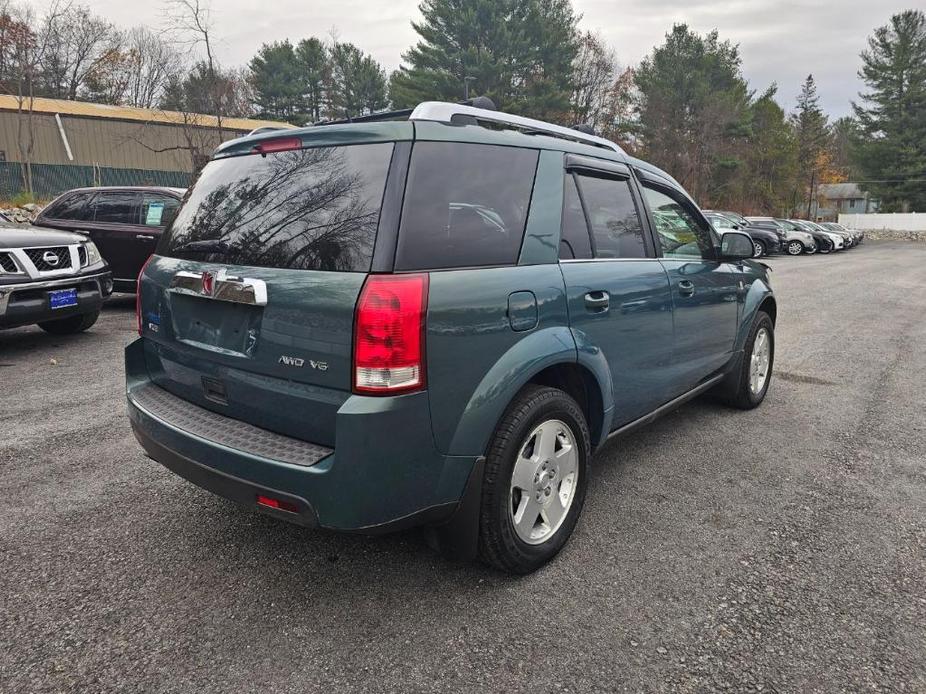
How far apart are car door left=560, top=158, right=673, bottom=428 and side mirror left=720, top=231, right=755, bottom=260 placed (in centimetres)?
94

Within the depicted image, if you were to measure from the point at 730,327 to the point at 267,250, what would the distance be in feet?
10.5

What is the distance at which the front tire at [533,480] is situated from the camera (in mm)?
2408

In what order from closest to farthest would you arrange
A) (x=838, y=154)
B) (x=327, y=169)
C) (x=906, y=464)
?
(x=327, y=169) → (x=906, y=464) → (x=838, y=154)

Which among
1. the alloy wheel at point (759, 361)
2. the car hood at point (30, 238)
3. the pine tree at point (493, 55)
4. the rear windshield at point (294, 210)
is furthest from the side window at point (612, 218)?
the pine tree at point (493, 55)

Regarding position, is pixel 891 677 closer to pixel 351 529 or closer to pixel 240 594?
pixel 351 529

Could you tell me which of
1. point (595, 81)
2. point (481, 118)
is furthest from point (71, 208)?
point (595, 81)

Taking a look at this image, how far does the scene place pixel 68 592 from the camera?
2469mm

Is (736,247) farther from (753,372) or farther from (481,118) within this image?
(481,118)

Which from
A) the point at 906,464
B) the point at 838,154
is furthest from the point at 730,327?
the point at 838,154

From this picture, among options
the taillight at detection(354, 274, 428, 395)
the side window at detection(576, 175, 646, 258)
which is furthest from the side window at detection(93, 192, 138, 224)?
the taillight at detection(354, 274, 428, 395)

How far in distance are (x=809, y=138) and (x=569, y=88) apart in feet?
126

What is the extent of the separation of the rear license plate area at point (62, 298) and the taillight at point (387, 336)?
17.8 ft

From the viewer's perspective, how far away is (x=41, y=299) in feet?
19.7

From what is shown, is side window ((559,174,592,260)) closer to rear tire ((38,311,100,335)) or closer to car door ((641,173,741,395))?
car door ((641,173,741,395))
